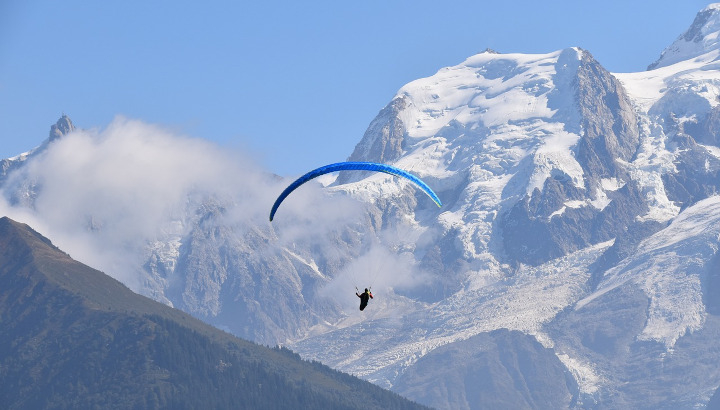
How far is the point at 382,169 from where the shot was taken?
601 ft

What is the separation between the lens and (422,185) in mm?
184625

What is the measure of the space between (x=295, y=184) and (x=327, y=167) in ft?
19.3

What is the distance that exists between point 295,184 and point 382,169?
10.4 metres

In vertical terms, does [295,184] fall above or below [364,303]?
above

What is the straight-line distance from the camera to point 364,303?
18225cm

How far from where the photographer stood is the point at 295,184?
7239 inches

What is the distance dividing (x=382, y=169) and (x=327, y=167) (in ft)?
23.5

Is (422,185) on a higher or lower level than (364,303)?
higher

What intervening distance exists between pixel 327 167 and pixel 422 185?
1228 cm

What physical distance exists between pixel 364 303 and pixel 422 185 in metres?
15.6

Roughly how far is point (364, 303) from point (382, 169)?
15833 millimetres

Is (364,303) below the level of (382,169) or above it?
below

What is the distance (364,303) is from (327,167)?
16.6m

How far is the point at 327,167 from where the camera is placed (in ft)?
590
